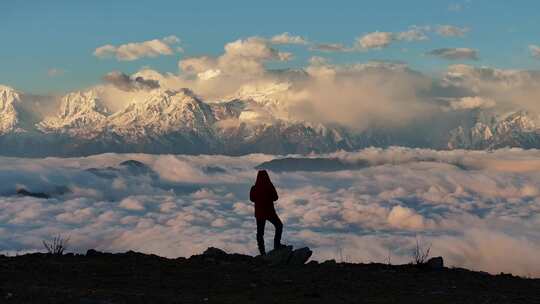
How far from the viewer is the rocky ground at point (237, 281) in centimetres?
1691

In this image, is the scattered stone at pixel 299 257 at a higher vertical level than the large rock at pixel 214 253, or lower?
lower

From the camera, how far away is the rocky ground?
16.9 meters

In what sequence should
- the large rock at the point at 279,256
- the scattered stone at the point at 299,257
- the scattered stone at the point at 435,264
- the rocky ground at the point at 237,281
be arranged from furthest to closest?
the scattered stone at the point at 435,264 → the scattered stone at the point at 299,257 → the large rock at the point at 279,256 → the rocky ground at the point at 237,281

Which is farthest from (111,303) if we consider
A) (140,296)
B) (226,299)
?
(226,299)

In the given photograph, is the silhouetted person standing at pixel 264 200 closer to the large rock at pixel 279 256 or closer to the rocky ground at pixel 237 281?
the large rock at pixel 279 256

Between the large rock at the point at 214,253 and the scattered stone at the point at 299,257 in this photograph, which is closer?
the scattered stone at the point at 299,257

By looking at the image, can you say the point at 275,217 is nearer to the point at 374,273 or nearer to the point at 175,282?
the point at 374,273

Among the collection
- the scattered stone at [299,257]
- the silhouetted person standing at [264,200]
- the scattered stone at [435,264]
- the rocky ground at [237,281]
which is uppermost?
the silhouetted person standing at [264,200]

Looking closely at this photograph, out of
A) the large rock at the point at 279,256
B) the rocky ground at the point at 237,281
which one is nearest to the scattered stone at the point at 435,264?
the rocky ground at the point at 237,281

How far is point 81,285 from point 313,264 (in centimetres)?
809

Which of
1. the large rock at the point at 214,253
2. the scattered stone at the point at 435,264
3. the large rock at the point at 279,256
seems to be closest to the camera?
the large rock at the point at 279,256

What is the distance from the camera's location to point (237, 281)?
1959 cm

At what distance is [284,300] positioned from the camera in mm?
16875

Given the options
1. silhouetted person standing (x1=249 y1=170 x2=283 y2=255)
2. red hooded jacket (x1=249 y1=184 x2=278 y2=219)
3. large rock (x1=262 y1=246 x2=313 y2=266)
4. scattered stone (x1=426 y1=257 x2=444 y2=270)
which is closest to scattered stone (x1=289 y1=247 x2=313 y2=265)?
A: large rock (x1=262 y1=246 x2=313 y2=266)
